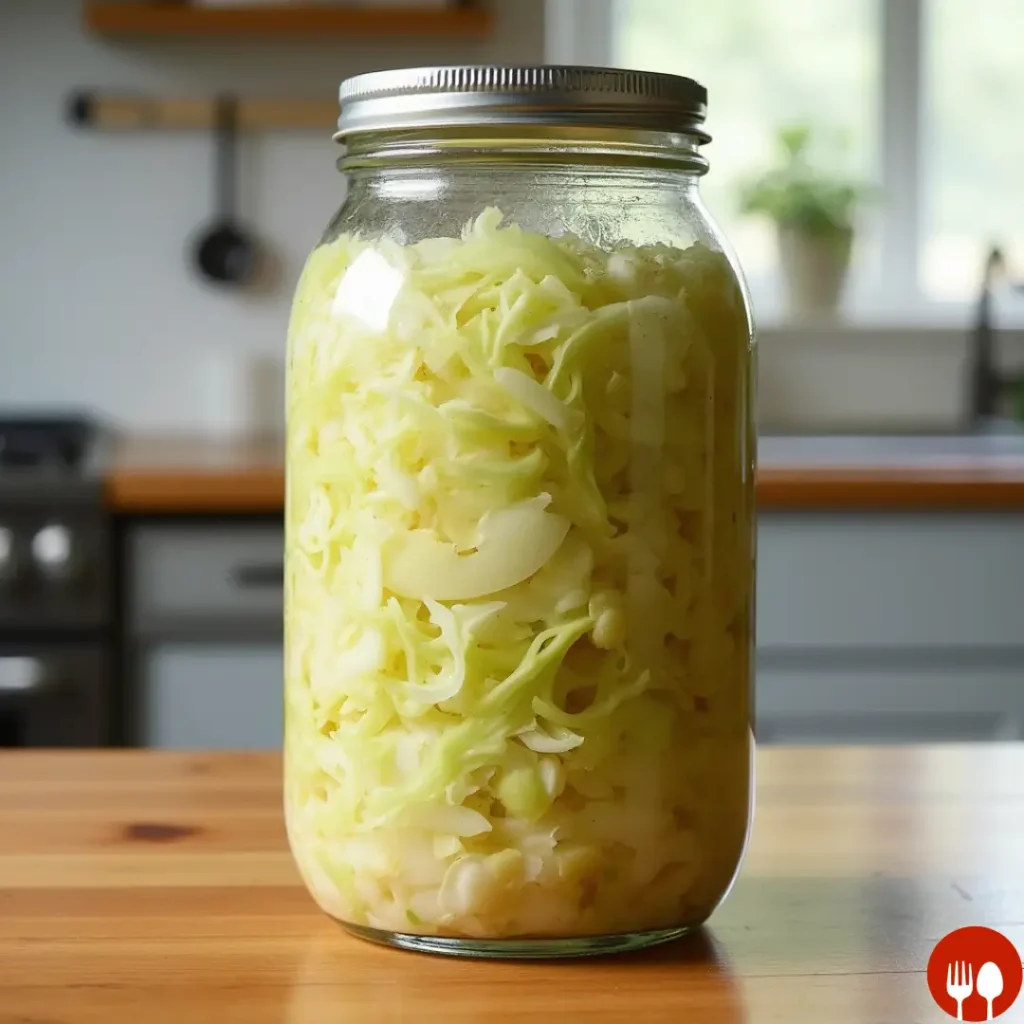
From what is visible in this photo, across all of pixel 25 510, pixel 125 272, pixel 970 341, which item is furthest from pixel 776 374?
pixel 25 510

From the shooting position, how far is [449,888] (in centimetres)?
51

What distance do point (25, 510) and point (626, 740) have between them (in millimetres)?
1398

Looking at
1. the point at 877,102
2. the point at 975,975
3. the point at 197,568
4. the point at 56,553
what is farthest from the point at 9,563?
the point at 877,102

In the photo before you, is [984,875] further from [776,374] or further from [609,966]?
[776,374]

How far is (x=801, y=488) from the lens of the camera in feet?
5.83

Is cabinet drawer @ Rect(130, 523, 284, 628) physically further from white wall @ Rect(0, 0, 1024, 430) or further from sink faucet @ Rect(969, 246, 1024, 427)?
sink faucet @ Rect(969, 246, 1024, 427)

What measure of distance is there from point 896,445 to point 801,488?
0.72m

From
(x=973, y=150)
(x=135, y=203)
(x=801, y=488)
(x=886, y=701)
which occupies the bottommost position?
(x=886, y=701)

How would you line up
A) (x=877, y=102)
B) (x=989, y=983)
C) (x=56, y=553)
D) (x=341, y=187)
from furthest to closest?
(x=877, y=102) < (x=341, y=187) < (x=56, y=553) < (x=989, y=983)

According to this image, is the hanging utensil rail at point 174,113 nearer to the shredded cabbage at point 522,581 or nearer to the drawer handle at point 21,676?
the drawer handle at point 21,676

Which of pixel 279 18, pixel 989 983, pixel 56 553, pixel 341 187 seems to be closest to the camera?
pixel 989 983

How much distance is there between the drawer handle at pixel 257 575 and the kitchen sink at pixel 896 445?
0.69 meters

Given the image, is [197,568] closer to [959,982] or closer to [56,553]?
[56,553]

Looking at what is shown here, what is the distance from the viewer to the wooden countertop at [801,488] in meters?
1.78
